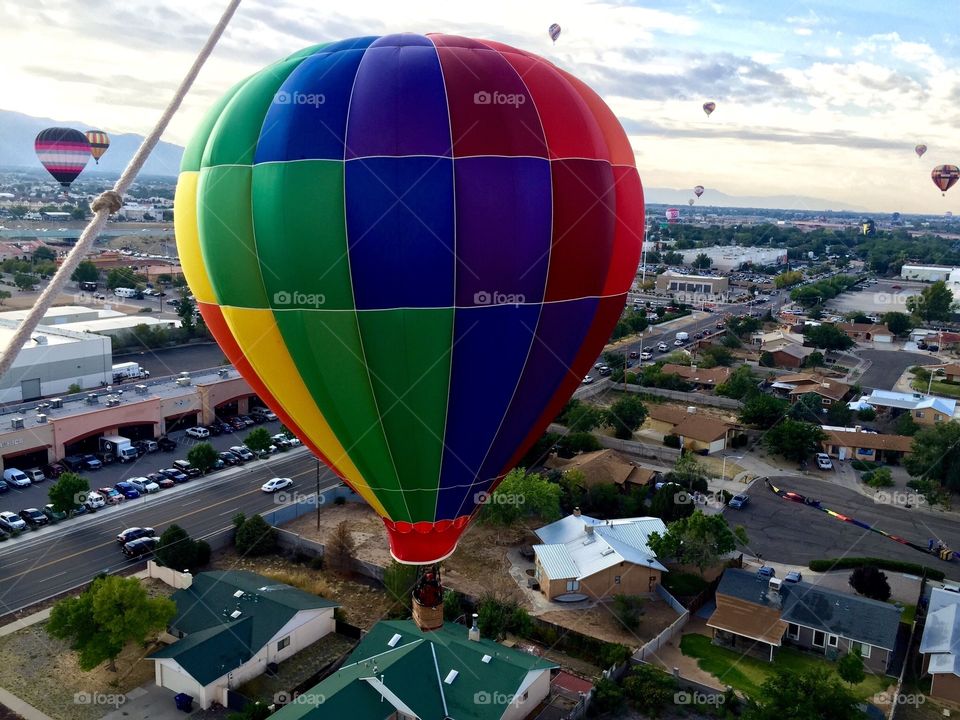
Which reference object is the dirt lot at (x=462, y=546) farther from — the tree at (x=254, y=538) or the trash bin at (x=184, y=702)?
the trash bin at (x=184, y=702)

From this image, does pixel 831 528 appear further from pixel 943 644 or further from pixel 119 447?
pixel 119 447

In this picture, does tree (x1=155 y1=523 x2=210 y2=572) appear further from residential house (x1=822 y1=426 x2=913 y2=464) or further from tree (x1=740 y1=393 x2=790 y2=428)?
residential house (x1=822 y1=426 x2=913 y2=464)

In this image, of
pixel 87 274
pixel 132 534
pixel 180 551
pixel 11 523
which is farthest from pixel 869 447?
Answer: pixel 87 274

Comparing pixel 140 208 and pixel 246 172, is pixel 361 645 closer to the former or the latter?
pixel 246 172

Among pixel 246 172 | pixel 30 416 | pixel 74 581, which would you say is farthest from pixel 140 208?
pixel 246 172
